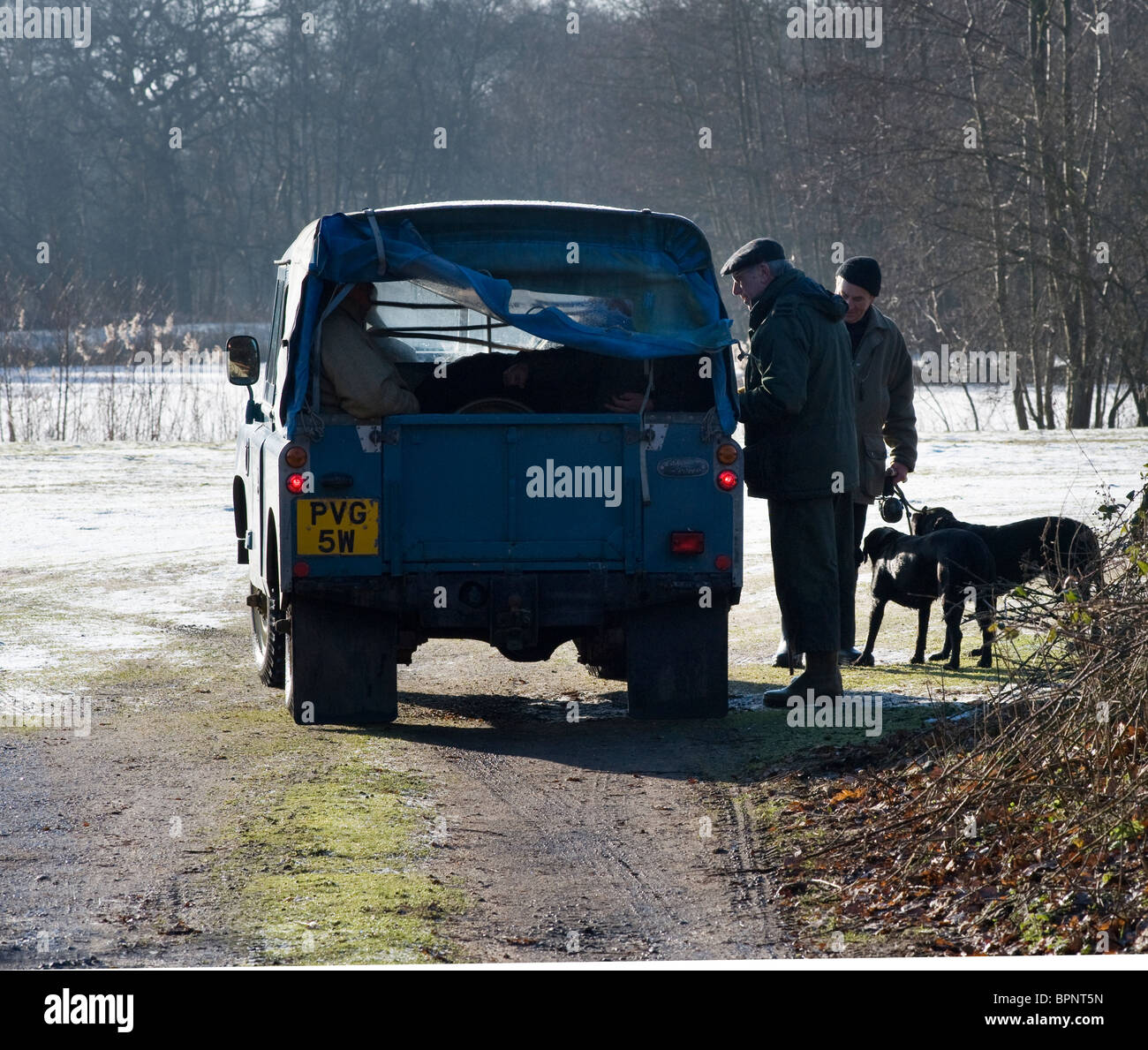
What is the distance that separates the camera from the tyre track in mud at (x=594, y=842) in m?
Result: 4.30

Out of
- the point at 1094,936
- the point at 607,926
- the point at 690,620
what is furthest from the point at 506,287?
the point at 1094,936

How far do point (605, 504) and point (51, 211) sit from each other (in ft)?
183

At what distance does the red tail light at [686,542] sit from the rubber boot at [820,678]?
848 millimetres

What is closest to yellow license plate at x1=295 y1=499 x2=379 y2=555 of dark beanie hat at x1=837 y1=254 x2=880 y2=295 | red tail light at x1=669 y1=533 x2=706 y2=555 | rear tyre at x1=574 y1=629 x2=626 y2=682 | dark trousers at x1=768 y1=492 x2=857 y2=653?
rear tyre at x1=574 y1=629 x2=626 y2=682

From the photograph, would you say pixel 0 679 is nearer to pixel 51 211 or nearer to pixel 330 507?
pixel 330 507

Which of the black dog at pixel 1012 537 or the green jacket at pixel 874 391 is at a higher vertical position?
the green jacket at pixel 874 391

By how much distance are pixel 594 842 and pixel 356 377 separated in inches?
95.1

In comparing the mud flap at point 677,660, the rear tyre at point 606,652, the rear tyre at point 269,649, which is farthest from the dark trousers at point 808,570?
the rear tyre at point 269,649

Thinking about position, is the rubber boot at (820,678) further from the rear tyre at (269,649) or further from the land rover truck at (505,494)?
the rear tyre at (269,649)

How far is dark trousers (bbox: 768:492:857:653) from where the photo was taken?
7.23 m

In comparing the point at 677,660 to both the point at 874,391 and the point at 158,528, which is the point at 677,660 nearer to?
the point at 874,391

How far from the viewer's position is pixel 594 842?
5.30 meters

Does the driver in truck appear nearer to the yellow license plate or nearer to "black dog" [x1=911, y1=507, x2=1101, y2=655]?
the yellow license plate

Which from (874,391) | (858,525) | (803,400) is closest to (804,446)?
(803,400)
